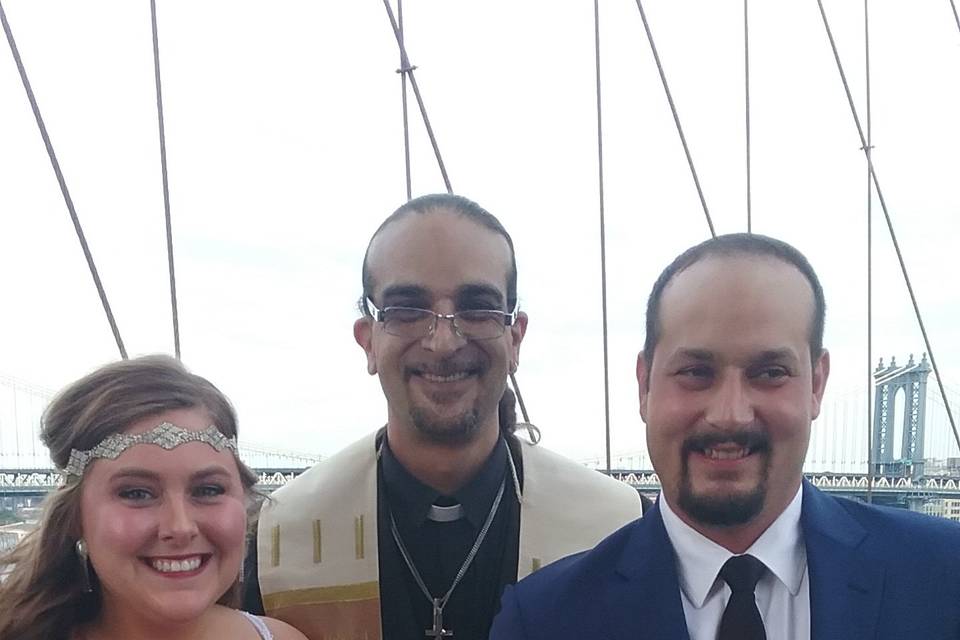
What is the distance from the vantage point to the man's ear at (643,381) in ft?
4.01

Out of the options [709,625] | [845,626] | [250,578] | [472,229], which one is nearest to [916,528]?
[845,626]

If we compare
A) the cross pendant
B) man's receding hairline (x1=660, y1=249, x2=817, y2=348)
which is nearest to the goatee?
the cross pendant

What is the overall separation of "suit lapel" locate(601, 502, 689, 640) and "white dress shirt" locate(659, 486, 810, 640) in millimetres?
25

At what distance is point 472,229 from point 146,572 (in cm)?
93

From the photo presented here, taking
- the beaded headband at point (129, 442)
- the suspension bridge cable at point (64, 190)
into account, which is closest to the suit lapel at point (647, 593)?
the beaded headband at point (129, 442)

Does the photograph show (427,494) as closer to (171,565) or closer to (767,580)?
(171,565)

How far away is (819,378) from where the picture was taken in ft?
3.84

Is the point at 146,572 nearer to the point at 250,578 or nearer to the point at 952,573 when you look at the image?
the point at 250,578

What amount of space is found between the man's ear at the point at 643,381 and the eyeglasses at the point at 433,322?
53 centimetres

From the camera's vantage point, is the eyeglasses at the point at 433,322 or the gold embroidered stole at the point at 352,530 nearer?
the eyeglasses at the point at 433,322

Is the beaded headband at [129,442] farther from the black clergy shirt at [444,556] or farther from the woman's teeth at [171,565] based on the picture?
the black clergy shirt at [444,556]

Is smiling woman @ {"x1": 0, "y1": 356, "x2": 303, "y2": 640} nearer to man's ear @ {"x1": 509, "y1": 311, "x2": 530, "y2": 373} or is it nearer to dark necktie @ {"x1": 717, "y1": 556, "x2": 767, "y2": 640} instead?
man's ear @ {"x1": 509, "y1": 311, "x2": 530, "y2": 373}

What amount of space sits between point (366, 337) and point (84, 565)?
713 millimetres

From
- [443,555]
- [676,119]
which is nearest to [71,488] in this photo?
[443,555]
